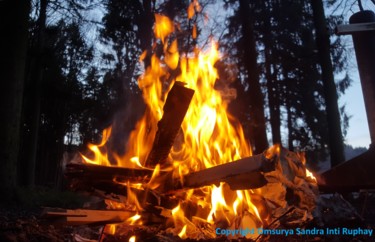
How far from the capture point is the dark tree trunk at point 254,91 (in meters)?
12.4

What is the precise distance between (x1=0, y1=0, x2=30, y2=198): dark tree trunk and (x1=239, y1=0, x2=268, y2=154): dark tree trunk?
790cm

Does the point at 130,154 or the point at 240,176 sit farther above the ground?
the point at 130,154

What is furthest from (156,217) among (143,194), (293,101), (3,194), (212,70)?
(293,101)

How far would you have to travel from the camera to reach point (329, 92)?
13.0 meters

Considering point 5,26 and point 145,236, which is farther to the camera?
point 5,26

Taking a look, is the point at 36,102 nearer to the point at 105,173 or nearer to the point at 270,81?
the point at 105,173

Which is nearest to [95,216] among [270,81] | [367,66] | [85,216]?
[85,216]

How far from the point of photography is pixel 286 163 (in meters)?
4.27

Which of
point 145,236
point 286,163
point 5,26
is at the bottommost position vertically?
point 145,236

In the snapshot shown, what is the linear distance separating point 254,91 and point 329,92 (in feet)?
9.62

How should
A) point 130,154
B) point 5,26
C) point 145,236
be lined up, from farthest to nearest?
point 5,26, point 130,154, point 145,236

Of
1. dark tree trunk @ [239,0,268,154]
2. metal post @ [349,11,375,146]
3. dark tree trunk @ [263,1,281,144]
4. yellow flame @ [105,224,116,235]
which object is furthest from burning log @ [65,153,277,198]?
dark tree trunk @ [263,1,281,144]

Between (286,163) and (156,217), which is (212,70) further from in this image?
(156,217)

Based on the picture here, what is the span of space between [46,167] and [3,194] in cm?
1279
